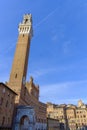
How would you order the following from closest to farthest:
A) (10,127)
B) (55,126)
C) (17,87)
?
(10,127)
(17,87)
(55,126)

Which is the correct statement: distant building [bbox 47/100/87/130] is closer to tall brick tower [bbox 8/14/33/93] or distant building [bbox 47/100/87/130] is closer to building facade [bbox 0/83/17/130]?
tall brick tower [bbox 8/14/33/93]

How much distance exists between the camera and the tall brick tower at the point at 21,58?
132ft

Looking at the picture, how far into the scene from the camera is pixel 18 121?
3441 cm

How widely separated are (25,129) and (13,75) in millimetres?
13762

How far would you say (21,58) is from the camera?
4453cm

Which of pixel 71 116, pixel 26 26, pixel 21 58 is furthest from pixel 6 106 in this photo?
pixel 71 116

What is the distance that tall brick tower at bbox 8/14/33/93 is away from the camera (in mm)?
40281

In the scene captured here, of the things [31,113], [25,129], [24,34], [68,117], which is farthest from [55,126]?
[24,34]

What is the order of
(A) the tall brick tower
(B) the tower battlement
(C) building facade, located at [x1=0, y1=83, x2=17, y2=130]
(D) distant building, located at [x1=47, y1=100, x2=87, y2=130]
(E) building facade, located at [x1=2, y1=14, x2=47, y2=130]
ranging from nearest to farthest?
(C) building facade, located at [x1=0, y1=83, x2=17, y2=130] < (E) building facade, located at [x1=2, y1=14, x2=47, y2=130] < (A) the tall brick tower < (B) the tower battlement < (D) distant building, located at [x1=47, y1=100, x2=87, y2=130]

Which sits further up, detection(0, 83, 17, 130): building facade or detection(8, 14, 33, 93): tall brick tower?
detection(8, 14, 33, 93): tall brick tower

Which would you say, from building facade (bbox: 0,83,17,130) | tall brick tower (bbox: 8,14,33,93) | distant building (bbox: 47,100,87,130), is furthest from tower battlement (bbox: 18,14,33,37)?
distant building (bbox: 47,100,87,130)

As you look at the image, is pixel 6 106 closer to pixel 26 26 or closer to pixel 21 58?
pixel 21 58

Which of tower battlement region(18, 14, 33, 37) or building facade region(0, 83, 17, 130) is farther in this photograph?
tower battlement region(18, 14, 33, 37)

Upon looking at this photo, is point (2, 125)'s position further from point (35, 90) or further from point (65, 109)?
point (65, 109)
